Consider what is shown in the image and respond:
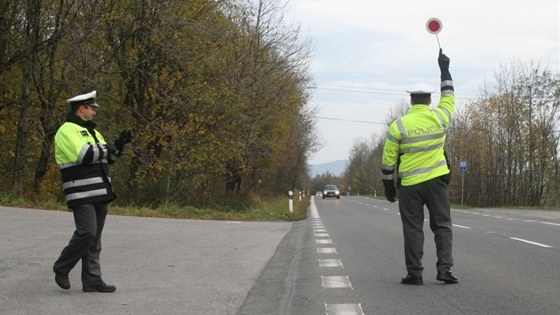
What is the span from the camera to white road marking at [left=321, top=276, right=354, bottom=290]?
247 inches

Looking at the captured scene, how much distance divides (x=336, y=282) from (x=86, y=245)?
2.63 meters

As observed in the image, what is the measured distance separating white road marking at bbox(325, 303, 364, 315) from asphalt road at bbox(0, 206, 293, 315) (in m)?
0.78

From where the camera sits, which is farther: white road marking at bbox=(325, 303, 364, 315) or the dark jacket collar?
the dark jacket collar

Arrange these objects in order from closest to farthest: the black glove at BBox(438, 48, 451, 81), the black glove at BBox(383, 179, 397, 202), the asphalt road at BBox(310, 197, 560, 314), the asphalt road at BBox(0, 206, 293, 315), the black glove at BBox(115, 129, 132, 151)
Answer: the asphalt road at BBox(0, 206, 293, 315) → the asphalt road at BBox(310, 197, 560, 314) → the black glove at BBox(115, 129, 132, 151) → the black glove at BBox(383, 179, 397, 202) → the black glove at BBox(438, 48, 451, 81)

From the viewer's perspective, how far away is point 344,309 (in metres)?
5.18

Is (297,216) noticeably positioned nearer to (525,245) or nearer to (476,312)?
(525,245)

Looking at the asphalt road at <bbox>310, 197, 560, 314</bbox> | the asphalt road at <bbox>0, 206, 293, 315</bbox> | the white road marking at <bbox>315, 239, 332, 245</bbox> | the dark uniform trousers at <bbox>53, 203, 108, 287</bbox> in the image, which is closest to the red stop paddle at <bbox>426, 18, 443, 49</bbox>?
the asphalt road at <bbox>310, 197, 560, 314</bbox>

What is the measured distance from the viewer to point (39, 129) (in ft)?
67.3

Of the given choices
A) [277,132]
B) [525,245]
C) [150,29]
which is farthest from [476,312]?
[277,132]

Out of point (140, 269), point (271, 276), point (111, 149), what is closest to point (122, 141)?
point (111, 149)

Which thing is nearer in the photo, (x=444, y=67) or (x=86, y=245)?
(x=86, y=245)

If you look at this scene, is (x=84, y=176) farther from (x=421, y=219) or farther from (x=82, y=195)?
(x=421, y=219)

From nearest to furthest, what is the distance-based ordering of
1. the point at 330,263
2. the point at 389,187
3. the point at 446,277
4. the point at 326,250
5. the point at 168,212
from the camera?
1. the point at 446,277
2. the point at 389,187
3. the point at 330,263
4. the point at 326,250
5. the point at 168,212

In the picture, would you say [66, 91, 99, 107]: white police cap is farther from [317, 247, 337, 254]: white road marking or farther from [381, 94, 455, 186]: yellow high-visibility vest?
[317, 247, 337, 254]: white road marking
